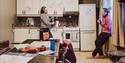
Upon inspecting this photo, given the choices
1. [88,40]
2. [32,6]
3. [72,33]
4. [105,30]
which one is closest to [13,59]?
[105,30]

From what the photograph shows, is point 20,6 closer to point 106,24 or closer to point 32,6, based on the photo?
point 32,6

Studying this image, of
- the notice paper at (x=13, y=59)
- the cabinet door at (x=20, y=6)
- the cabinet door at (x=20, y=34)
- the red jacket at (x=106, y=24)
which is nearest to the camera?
the notice paper at (x=13, y=59)

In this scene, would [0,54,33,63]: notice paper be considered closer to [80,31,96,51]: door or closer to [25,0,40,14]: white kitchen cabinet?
[80,31,96,51]: door

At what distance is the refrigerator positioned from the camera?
882 cm

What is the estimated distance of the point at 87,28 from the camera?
884 cm

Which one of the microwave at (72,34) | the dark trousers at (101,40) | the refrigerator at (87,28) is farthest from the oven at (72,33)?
the dark trousers at (101,40)

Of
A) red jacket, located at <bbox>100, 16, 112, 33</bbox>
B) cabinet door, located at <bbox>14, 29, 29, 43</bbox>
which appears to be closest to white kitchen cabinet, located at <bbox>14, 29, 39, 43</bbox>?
cabinet door, located at <bbox>14, 29, 29, 43</bbox>

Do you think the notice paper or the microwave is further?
the microwave

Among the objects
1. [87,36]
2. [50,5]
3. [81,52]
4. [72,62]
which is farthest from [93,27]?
[72,62]

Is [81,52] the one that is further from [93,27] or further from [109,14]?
[109,14]

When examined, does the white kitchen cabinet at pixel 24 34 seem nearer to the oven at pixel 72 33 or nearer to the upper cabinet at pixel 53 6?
the upper cabinet at pixel 53 6

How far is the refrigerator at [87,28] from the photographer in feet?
28.9

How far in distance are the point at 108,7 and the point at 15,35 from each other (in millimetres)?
Answer: 3299

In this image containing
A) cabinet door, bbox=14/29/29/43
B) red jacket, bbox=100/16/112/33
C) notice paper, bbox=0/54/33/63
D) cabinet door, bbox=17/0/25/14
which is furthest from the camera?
cabinet door, bbox=17/0/25/14
